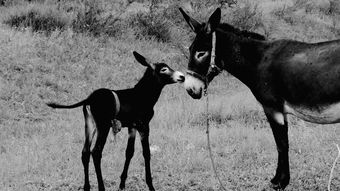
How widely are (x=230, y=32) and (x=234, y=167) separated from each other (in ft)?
6.19

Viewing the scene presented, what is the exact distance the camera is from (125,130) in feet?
27.7

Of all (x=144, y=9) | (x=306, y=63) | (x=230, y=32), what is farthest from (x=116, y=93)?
(x=144, y=9)

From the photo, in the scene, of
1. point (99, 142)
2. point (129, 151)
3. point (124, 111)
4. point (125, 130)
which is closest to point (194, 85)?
point (124, 111)

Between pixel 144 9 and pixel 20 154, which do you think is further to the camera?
pixel 144 9

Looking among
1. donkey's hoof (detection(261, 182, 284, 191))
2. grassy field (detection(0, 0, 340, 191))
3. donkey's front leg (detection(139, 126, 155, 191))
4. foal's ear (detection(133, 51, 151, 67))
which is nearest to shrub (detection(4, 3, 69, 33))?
grassy field (detection(0, 0, 340, 191))

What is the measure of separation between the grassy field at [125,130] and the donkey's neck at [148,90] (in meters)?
0.79

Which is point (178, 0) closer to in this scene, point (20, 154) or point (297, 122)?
point (297, 122)

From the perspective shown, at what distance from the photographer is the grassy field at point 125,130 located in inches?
246

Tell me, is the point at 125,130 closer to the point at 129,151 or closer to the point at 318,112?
the point at 129,151

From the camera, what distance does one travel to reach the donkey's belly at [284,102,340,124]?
16.1ft

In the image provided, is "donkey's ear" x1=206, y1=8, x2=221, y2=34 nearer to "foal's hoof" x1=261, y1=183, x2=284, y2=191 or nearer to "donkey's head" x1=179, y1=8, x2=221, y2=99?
"donkey's head" x1=179, y1=8, x2=221, y2=99

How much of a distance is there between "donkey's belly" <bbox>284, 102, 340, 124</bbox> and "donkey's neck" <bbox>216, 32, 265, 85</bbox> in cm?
54

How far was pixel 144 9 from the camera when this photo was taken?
1739 cm

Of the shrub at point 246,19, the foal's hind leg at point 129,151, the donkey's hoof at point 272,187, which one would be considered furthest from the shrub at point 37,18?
the donkey's hoof at point 272,187
